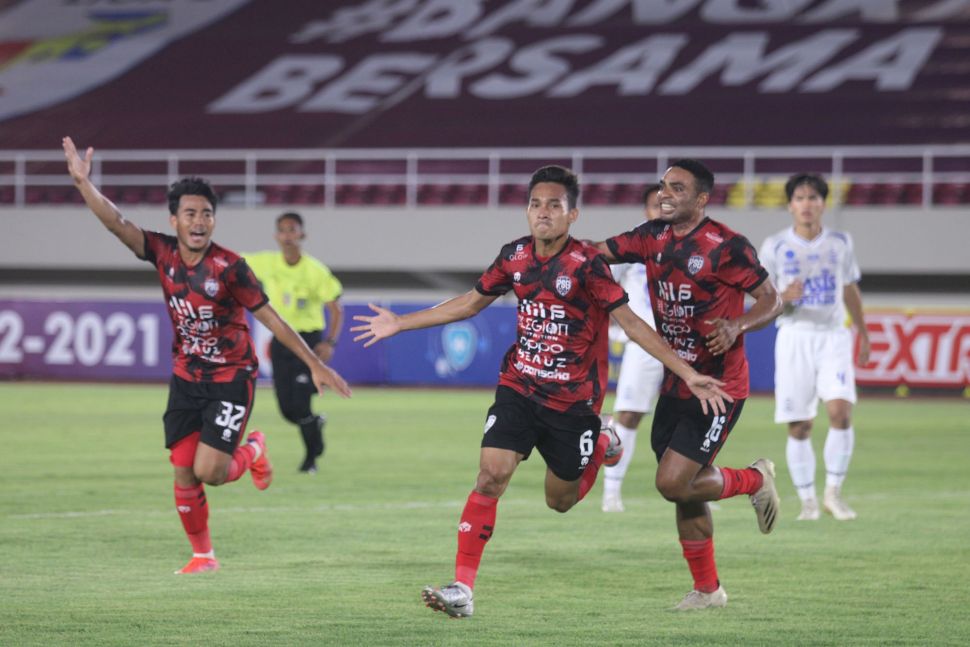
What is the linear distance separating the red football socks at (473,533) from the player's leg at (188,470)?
6.02 ft

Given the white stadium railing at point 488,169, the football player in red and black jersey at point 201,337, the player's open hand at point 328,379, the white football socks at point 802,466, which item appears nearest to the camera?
the player's open hand at point 328,379

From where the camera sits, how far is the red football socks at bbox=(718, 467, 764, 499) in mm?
7230

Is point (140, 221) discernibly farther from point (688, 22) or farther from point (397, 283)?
point (688, 22)

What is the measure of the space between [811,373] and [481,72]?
84.6 ft

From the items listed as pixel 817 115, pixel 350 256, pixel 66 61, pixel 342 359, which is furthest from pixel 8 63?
pixel 817 115

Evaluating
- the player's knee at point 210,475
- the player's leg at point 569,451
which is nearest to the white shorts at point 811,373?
the player's leg at point 569,451

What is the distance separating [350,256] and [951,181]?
452 inches

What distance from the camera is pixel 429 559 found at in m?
8.48

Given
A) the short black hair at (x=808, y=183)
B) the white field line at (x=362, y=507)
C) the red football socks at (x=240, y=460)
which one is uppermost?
the short black hair at (x=808, y=183)

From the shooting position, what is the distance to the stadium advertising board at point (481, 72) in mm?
32844

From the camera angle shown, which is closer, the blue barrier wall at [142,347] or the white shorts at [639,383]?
the white shorts at [639,383]

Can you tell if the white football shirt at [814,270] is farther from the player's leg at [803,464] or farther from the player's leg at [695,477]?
the player's leg at [695,477]

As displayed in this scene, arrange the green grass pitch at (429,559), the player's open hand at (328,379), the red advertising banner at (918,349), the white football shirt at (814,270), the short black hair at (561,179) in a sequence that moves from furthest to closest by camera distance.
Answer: the red advertising banner at (918,349)
the white football shirt at (814,270)
the player's open hand at (328,379)
the short black hair at (561,179)
the green grass pitch at (429,559)

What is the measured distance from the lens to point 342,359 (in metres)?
26.2
